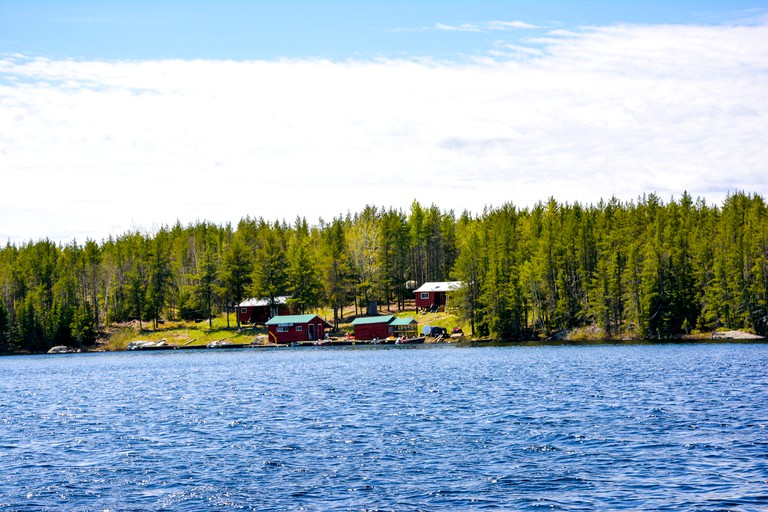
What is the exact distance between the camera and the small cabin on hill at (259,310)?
141875mm

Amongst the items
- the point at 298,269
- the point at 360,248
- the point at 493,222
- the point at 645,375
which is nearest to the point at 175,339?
the point at 298,269

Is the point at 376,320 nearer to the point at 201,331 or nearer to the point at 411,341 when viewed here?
the point at 411,341

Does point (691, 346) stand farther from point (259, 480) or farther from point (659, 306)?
point (259, 480)

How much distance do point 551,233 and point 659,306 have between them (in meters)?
20.1

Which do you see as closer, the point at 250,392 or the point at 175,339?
the point at 250,392

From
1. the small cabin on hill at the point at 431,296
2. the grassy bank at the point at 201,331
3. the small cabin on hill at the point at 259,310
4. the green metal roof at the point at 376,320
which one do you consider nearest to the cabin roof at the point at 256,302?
the small cabin on hill at the point at 259,310

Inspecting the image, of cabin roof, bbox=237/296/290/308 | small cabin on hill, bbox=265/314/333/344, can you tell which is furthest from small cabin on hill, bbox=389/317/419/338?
cabin roof, bbox=237/296/290/308

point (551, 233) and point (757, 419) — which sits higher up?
point (551, 233)

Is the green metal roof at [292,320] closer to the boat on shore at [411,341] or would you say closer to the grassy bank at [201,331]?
the grassy bank at [201,331]

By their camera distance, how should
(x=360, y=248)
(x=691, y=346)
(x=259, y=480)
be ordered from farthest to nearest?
(x=360, y=248) < (x=691, y=346) < (x=259, y=480)

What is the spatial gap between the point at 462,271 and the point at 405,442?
285 feet

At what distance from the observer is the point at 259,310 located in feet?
477

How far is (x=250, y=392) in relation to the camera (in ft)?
171

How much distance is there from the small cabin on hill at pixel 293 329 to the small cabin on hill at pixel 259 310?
11.9m
